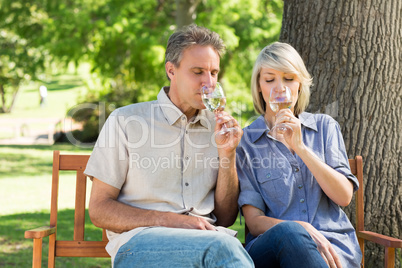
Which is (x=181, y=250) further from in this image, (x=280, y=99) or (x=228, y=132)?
(x=280, y=99)

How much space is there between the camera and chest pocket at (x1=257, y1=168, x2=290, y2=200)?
3.22m

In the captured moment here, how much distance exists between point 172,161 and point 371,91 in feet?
5.79

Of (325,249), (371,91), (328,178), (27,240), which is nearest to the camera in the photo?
(325,249)

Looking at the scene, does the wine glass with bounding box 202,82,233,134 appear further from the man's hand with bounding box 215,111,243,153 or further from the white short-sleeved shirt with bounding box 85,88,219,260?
the white short-sleeved shirt with bounding box 85,88,219,260

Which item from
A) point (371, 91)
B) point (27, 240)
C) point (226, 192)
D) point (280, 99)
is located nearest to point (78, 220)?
point (226, 192)

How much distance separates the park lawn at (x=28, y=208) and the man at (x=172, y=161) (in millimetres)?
2559

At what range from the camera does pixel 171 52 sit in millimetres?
3311

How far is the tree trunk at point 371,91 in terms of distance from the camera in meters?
4.00

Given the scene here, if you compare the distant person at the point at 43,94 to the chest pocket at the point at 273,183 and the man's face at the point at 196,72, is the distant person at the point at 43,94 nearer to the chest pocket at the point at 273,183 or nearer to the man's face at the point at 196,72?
the man's face at the point at 196,72

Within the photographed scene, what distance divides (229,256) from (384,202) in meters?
1.97

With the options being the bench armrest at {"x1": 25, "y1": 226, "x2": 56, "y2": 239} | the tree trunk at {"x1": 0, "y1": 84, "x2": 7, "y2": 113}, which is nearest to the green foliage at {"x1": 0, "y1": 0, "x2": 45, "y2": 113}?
the tree trunk at {"x1": 0, "y1": 84, "x2": 7, "y2": 113}

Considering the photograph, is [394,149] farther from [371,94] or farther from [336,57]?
[336,57]

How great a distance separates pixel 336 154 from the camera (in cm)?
322

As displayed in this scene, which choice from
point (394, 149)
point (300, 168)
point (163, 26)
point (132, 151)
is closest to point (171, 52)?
point (132, 151)
